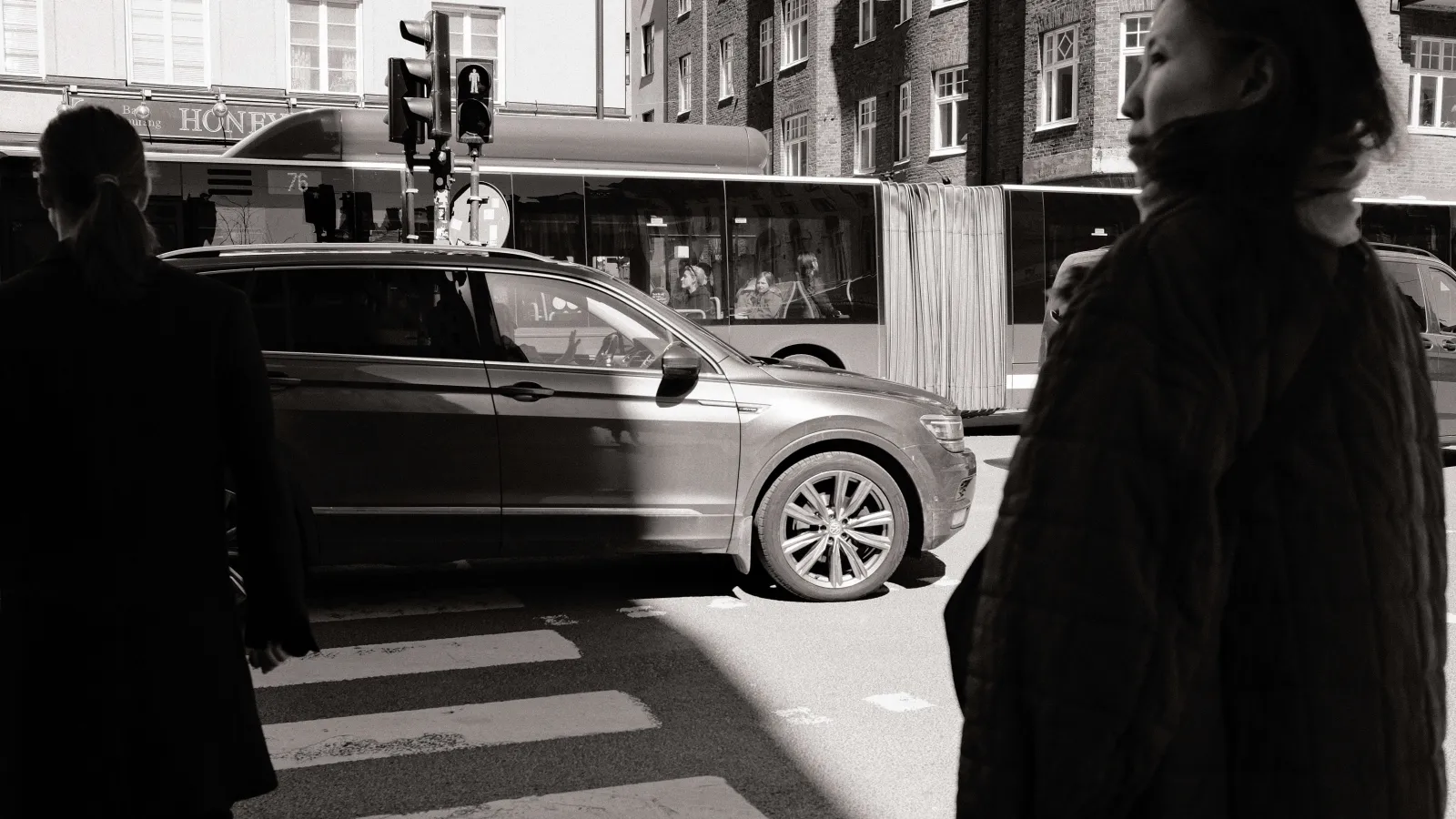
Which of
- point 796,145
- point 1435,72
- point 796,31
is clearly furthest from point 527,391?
point 796,31

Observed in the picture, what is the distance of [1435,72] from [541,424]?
27143 mm

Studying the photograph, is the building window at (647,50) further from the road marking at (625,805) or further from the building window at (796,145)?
the road marking at (625,805)

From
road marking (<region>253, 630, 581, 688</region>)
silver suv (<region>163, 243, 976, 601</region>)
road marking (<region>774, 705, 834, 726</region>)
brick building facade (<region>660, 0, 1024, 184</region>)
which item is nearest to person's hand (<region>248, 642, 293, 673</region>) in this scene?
road marking (<region>774, 705, 834, 726</region>)

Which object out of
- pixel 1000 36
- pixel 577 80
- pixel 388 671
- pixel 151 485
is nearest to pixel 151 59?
pixel 577 80

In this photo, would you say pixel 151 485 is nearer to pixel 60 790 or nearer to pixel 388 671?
pixel 60 790

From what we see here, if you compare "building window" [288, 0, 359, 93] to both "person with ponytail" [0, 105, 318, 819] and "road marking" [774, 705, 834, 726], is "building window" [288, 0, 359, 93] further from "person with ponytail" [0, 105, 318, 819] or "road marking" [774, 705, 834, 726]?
"person with ponytail" [0, 105, 318, 819]

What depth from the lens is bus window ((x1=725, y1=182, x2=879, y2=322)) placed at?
53.6 feet

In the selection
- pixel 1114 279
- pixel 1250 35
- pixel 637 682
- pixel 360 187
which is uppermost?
pixel 360 187

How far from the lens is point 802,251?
652 inches

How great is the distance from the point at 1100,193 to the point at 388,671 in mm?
13781

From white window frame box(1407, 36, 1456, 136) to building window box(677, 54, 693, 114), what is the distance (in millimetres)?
23872

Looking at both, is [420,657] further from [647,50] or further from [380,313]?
[647,50]

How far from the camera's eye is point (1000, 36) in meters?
30.0

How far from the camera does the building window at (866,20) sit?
115 ft
